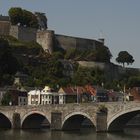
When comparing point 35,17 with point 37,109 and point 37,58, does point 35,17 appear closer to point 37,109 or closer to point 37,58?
point 37,58

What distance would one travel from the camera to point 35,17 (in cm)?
10500

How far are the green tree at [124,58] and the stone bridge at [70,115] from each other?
4105cm

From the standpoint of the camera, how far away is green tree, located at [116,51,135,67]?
106m

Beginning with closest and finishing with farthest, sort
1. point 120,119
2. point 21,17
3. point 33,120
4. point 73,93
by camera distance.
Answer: point 120,119
point 33,120
point 73,93
point 21,17

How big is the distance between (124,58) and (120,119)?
173 feet

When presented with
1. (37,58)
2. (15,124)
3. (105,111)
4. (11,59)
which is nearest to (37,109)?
(15,124)

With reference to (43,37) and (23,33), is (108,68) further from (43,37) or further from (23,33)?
(23,33)

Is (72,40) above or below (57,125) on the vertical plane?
above

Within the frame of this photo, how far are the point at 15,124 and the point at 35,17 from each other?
45.3m

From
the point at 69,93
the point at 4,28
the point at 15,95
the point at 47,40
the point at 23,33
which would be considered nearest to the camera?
the point at 15,95

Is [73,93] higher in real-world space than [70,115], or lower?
higher

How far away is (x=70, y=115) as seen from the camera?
186 ft

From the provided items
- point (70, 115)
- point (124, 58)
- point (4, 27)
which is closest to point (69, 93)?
point (70, 115)

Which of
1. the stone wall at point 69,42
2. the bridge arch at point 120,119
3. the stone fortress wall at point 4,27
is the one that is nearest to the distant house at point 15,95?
the bridge arch at point 120,119
